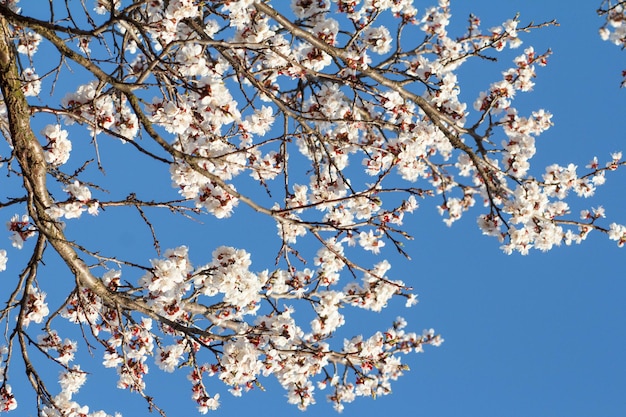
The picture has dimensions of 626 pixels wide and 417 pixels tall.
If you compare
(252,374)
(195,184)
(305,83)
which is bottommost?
(252,374)

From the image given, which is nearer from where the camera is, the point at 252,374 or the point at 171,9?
the point at 171,9

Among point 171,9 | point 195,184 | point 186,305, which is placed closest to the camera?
point 171,9

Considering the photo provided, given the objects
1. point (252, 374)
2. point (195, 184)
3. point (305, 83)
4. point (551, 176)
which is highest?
point (305, 83)

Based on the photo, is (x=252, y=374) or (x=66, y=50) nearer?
(x=66, y=50)

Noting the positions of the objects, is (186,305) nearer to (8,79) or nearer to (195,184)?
(195,184)

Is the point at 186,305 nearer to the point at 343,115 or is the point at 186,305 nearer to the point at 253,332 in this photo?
the point at 253,332

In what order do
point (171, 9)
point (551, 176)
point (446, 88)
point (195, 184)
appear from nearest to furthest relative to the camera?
point (171, 9) < point (195, 184) < point (446, 88) < point (551, 176)

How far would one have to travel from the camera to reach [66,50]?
512cm

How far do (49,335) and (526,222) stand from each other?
18.2 feet

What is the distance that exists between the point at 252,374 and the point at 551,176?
178 inches

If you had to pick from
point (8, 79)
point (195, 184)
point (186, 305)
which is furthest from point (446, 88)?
point (8, 79)

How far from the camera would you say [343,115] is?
7.19 m

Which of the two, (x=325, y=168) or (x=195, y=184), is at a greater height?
(x=325, y=168)

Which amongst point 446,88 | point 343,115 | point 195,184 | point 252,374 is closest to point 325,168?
point 343,115
